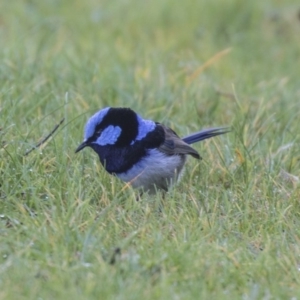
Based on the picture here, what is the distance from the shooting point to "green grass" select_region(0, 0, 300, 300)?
3867mm

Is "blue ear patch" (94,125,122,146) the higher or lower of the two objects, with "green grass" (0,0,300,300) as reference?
higher

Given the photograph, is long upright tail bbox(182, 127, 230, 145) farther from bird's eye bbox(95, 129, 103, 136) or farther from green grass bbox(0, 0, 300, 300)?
bird's eye bbox(95, 129, 103, 136)

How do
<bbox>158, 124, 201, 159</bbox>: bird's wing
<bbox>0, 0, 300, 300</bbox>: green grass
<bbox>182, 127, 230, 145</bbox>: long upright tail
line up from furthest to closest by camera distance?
<bbox>182, 127, 230, 145</bbox>: long upright tail < <bbox>158, 124, 201, 159</bbox>: bird's wing < <bbox>0, 0, 300, 300</bbox>: green grass

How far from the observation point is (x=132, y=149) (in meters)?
5.15

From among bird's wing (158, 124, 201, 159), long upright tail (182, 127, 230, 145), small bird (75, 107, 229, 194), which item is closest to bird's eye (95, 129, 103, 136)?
small bird (75, 107, 229, 194)

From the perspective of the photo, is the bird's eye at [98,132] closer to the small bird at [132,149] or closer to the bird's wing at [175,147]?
the small bird at [132,149]

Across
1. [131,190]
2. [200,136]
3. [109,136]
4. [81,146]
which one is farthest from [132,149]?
[200,136]

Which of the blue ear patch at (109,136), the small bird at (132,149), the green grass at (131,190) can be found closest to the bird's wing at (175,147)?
the small bird at (132,149)

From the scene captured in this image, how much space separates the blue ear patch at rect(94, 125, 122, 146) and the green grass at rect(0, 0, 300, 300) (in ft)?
0.62

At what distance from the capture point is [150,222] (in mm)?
4414

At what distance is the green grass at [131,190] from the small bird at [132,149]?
0.11 m

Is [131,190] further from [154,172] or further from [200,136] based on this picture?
[200,136]

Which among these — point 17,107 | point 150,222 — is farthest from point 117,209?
point 17,107

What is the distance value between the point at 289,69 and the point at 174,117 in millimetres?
2454
